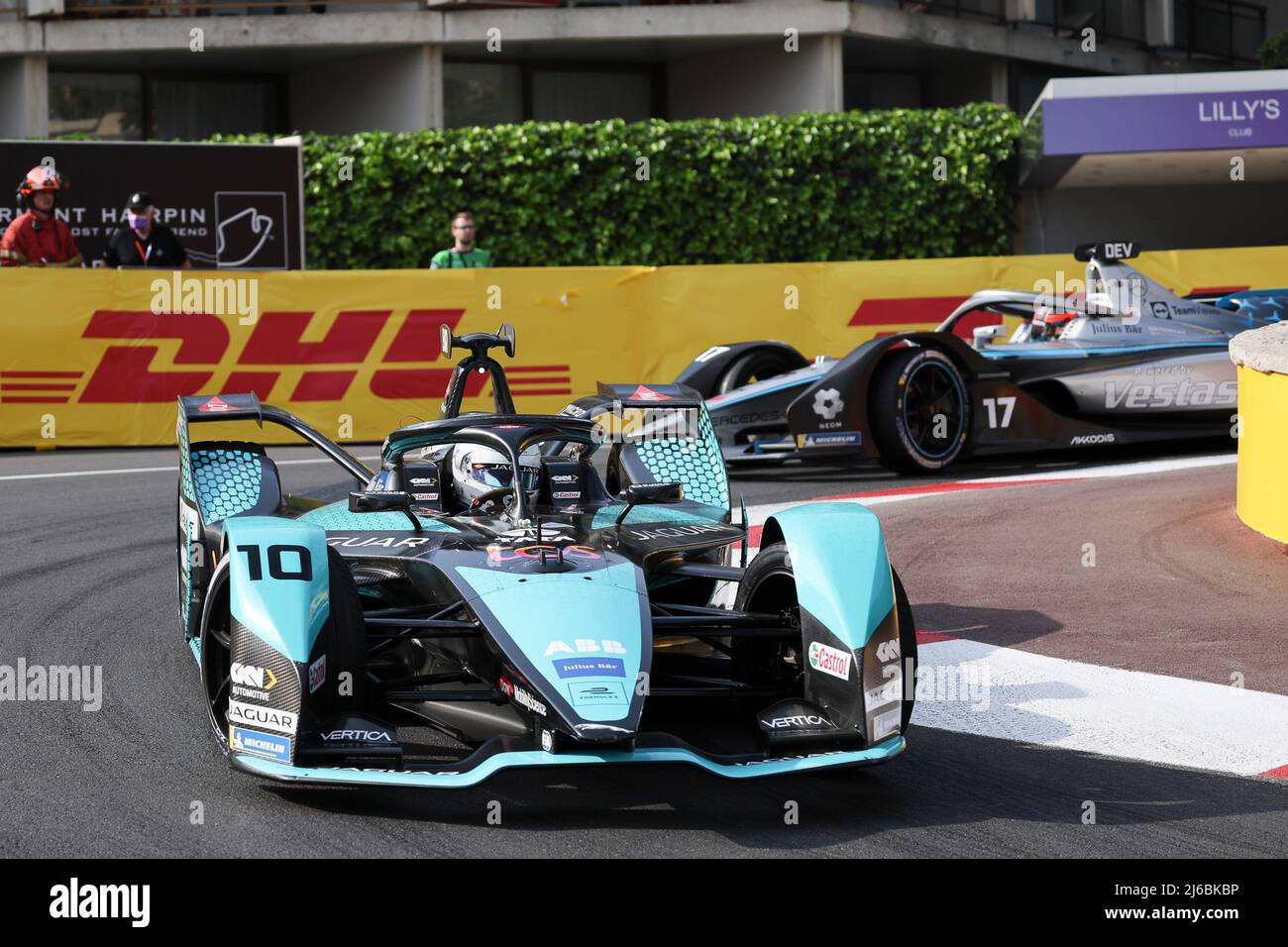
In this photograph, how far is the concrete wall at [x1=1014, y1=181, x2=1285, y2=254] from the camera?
2502 centimetres

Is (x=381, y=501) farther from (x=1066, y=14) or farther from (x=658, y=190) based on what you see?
(x=1066, y=14)

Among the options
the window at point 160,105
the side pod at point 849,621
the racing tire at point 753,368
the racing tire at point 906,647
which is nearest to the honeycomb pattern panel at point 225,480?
the side pod at point 849,621

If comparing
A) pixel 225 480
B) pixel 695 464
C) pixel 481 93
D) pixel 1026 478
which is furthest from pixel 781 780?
pixel 481 93

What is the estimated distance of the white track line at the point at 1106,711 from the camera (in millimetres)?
5652

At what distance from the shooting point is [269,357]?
1471cm

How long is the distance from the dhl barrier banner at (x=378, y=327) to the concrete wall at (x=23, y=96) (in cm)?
1074

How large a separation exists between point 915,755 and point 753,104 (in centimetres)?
2164

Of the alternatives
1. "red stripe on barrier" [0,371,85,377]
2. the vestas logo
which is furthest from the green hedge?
the vestas logo

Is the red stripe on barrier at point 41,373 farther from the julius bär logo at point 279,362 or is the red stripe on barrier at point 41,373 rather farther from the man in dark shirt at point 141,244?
the man in dark shirt at point 141,244

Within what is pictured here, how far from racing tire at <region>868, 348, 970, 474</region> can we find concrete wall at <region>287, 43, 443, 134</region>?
47.1 ft

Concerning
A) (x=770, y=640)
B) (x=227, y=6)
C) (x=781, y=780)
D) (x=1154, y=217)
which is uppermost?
(x=227, y=6)

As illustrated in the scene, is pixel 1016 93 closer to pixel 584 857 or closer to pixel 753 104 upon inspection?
pixel 753 104

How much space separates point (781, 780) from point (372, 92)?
71.4ft
